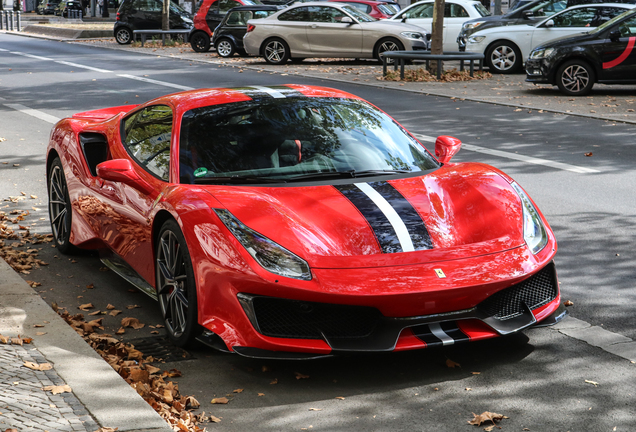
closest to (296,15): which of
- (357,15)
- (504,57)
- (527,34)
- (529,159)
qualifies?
(357,15)

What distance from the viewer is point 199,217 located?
445 cm

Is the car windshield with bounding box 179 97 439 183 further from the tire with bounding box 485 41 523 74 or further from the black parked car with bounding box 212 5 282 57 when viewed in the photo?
the black parked car with bounding box 212 5 282 57

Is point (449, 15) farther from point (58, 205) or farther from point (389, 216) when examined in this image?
point (389, 216)

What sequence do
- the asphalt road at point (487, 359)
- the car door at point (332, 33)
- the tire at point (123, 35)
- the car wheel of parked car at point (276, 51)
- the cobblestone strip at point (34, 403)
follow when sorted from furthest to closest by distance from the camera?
the tire at point (123, 35), the car wheel of parked car at point (276, 51), the car door at point (332, 33), the asphalt road at point (487, 359), the cobblestone strip at point (34, 403)

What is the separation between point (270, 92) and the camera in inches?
222

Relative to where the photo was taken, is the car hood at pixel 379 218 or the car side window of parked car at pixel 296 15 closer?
the car hood at pixel 379 218

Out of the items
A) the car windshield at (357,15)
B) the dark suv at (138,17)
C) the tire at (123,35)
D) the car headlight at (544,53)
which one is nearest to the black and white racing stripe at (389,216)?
the car headlight at (544,53)

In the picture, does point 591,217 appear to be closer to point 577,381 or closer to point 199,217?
point 577,381

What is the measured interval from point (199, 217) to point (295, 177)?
71 cm

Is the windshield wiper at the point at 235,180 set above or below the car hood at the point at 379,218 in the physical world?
above

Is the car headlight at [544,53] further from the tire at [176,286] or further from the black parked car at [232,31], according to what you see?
the tire at [176,286]

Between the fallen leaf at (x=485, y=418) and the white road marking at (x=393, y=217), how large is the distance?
86 cm

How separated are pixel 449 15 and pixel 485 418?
21.7 metres

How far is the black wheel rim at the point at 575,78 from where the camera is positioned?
53.4 feet
